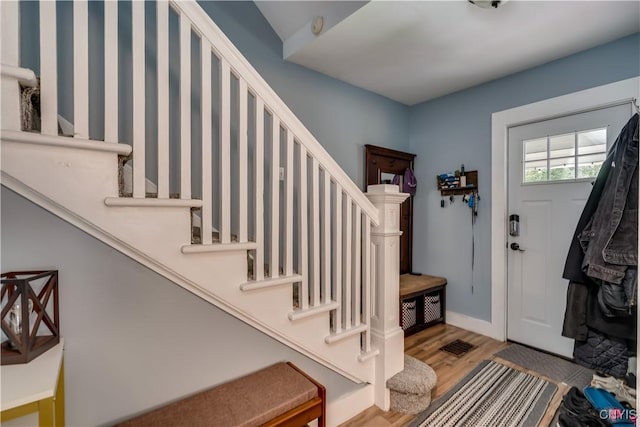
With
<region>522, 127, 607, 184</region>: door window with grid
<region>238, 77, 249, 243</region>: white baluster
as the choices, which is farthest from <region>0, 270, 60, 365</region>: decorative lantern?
<region>522, 127, 607, 184</region>: door window with grid

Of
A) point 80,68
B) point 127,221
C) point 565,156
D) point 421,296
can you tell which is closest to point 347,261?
point 127,221

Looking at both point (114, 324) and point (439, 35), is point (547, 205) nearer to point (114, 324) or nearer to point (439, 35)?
point (439, 35)

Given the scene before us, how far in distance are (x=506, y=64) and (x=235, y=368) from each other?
122 inches

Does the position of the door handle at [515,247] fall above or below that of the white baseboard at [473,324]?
above

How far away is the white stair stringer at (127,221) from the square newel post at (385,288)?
0.57 m

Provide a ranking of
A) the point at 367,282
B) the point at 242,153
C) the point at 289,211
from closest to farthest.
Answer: the point at 242,153
the point at 289,211
the point at 367,282

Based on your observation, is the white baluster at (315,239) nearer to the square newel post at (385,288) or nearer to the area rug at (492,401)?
the square newel post at (385,288)

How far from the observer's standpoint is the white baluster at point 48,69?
0.91 metres

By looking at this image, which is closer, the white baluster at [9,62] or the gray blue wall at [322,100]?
the white baluster at [9,62]

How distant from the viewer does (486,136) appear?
283cm

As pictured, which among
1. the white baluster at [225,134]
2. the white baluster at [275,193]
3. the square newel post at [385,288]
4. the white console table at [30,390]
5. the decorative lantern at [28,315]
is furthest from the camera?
the square newel post at [385,288]

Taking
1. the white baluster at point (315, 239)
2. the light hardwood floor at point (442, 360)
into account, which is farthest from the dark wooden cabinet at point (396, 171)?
the white baluster at point (315, 239)

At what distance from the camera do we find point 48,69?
36.5 inches

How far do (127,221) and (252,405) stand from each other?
874 millimetres
